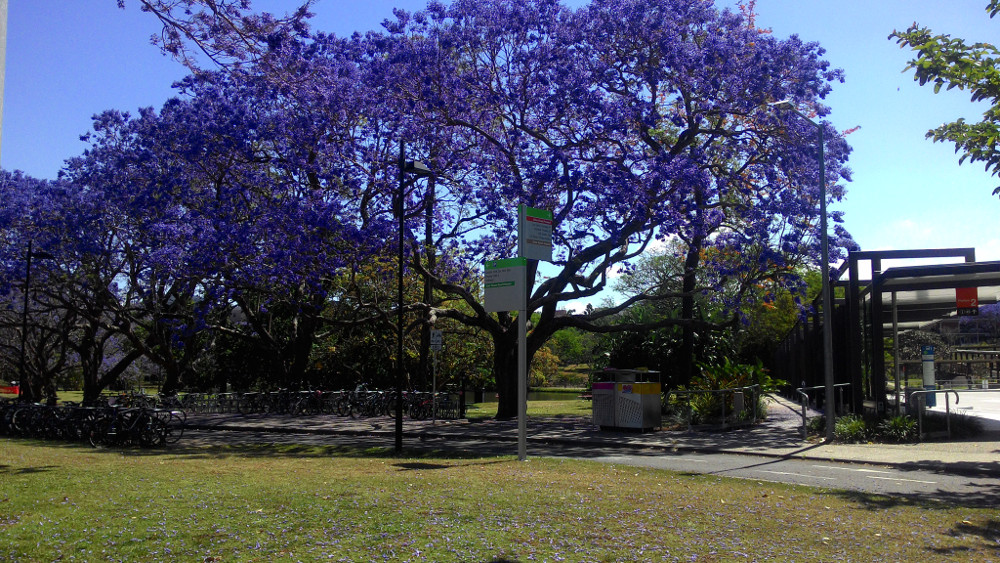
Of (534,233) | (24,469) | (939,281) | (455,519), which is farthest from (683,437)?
(24,469)

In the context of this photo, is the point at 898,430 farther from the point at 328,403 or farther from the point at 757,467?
the point at 328,403

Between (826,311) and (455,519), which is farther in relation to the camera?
(826,311)

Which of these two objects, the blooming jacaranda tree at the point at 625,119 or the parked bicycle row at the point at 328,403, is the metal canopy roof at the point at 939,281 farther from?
the parked bicycle row at the point at 328,403

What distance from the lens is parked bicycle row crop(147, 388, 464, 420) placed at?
88.3 ft

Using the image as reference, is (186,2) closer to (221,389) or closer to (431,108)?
(431,108)

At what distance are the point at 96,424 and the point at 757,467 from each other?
560 inches

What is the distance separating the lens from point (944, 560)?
6168 mm

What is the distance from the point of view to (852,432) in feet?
55.4

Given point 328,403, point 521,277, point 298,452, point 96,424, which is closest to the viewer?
point 521,277

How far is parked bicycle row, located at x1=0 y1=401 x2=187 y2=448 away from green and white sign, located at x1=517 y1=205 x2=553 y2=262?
363 inches

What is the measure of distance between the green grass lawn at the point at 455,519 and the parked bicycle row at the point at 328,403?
15.8m

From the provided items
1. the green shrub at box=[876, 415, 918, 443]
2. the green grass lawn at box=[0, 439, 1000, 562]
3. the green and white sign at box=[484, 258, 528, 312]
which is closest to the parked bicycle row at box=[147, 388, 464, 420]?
the green and white sign at box=[484, 258, 528, 312]

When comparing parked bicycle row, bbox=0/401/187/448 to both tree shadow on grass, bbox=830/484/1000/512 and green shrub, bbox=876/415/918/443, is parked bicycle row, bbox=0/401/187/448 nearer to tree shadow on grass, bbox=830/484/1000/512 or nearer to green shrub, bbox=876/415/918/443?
tree shadow on grass, bbox=830/484/1000/512

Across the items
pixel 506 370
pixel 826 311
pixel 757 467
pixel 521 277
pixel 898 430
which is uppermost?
pixel 521 277
